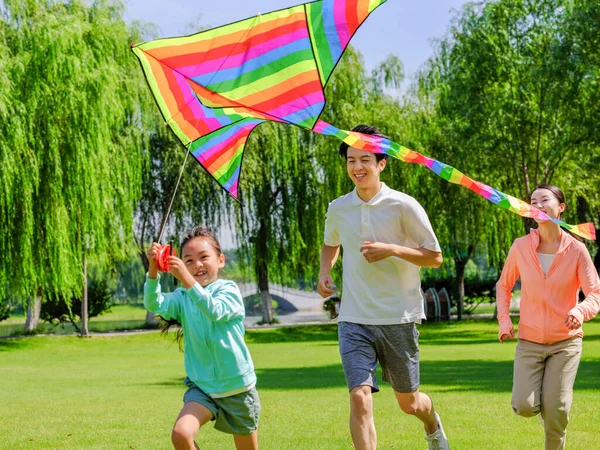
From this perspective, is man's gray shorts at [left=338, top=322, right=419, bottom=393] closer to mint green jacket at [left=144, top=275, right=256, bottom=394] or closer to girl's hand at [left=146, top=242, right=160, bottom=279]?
mint green jacket at [left=144, top=275, right=256, bottom=394]

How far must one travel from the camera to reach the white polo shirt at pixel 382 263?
6676 mm

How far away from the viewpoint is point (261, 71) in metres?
6.78

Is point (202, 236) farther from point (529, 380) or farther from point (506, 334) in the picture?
point (529, 380)

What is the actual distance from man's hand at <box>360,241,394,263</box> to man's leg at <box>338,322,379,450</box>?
1.84ft

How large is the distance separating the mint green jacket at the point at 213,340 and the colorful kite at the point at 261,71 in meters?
1.35

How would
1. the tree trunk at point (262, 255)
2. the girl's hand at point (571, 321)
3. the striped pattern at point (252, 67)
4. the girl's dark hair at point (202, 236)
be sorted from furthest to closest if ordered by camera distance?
the tree trunk at point (262, 255)
the girl's hand at point (571, 321)
the striped pattern at point (252, 67)
the girl's dark hair at point (202, 236)

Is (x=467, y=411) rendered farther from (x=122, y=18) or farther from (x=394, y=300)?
(x=122, y=18)

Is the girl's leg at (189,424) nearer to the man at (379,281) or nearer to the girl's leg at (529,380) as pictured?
the man at (379,281)

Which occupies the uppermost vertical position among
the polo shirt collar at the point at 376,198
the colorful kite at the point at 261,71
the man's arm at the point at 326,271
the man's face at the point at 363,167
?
the colorful kite at the point at 261,71

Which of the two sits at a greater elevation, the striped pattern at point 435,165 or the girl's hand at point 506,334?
the striped pattern at point 435,165

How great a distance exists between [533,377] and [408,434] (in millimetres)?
2936

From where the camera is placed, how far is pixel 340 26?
654cm

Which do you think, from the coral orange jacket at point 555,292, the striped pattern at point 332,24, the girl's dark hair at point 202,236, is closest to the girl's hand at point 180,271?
the girl's dark hair at point 202,236

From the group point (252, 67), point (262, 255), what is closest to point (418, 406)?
point (252, 67)
